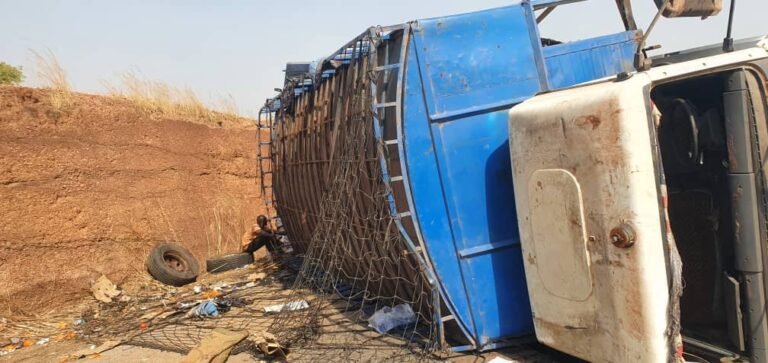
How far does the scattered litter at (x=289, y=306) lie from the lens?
5.15m

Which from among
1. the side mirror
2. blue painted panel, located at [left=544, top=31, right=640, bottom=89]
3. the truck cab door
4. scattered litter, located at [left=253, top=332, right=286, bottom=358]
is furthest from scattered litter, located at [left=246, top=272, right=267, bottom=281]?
the side mirror

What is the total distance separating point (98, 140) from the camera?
27.6 ft

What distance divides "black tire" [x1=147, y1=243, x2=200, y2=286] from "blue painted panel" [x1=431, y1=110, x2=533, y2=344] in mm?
5382

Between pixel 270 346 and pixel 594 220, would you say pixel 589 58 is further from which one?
pixel 270 346

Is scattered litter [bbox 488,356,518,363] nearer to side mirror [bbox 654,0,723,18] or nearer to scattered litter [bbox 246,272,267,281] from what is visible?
side mirror [bbox 654,0,723,18]

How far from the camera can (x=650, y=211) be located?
2771mm

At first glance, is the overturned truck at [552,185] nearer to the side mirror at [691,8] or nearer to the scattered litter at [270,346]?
the side mirror at [691,8]

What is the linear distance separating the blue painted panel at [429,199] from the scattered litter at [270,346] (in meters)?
1.40

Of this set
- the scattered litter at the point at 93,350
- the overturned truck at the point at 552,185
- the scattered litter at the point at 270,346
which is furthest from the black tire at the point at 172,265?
the scattered litter at the point at 270,346

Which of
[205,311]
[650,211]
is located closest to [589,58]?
[650,211]

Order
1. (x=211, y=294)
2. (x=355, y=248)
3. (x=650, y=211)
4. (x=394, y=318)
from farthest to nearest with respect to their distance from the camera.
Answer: (x=211, y=294), (x=355, y=248), (x=394, y=318), (x=650, y=211)

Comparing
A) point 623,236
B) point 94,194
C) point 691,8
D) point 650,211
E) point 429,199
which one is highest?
point 691,8

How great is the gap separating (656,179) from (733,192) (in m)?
0.45

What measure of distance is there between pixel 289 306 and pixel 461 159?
2434 mm
